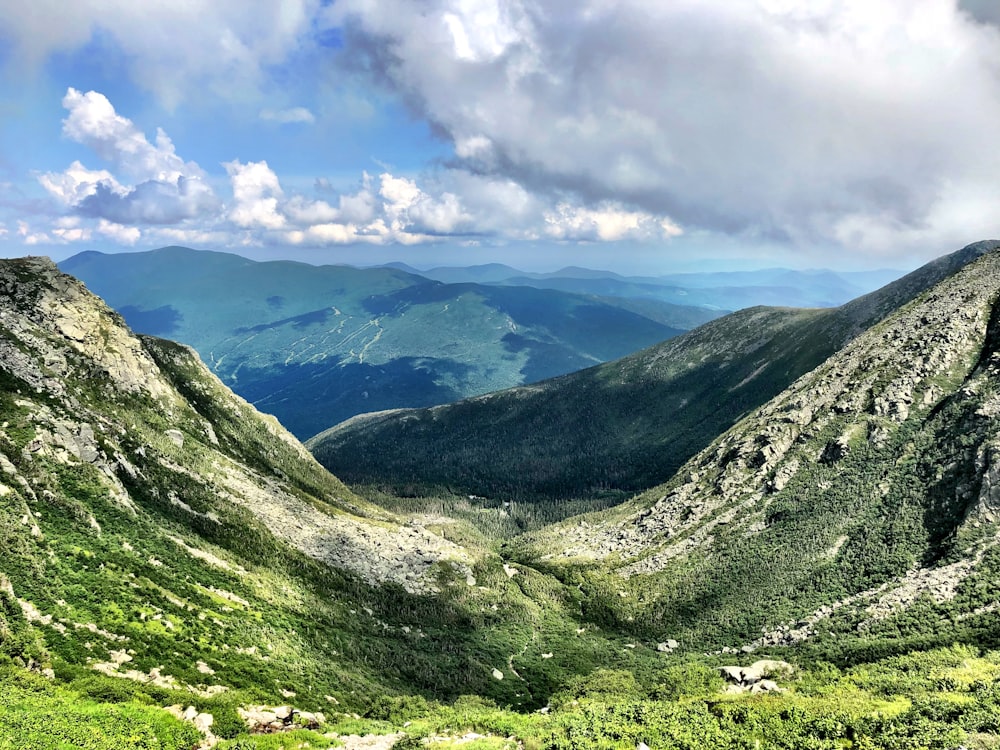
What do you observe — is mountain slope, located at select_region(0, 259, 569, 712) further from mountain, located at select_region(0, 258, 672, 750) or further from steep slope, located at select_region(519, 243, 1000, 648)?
steep slope, located at select_region(519, 243, 1000, 648)

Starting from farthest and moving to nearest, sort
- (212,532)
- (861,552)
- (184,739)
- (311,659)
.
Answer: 1. (861,552)
2. (212,532)
3. (311,659)
4. (184,739)

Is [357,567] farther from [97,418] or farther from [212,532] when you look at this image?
[97,418]

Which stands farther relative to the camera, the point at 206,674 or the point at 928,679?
the point at 206,674

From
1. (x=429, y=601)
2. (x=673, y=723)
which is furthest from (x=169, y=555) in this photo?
(x=673, y=723)

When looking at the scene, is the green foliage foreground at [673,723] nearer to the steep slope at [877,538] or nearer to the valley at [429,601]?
the valley at [429,601]

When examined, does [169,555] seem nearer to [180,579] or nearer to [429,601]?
[180,579]

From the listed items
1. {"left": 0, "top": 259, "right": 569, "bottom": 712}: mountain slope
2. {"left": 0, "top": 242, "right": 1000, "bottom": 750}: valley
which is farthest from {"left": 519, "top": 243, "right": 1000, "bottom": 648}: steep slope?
{"left": 0, "top": 259, "right": 569, "bottom": 712}: mountain slope

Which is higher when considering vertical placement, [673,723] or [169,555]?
[169,555]

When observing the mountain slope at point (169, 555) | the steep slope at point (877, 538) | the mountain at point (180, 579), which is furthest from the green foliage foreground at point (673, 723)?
the steep slope at point (877, 538)

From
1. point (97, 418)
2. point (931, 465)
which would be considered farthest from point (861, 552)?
point (97, 418)
